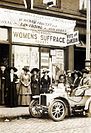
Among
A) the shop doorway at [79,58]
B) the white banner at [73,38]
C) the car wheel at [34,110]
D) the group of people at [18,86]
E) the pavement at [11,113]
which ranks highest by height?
the white banner at [73,38]

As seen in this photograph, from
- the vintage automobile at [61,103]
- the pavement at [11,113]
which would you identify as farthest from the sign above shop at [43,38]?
the vintage automobile at [61,103]

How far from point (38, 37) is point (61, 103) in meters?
6.52

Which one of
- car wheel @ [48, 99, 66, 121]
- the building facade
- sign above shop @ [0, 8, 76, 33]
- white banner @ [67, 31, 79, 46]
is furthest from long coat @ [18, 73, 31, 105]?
car wheel @ [48, 99, 66, 121]

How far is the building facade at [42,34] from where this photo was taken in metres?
17.9

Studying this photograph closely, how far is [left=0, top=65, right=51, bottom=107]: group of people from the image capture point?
17.2 meters

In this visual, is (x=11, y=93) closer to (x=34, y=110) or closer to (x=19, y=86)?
(x=19, y=86)

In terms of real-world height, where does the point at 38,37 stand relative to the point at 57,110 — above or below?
above

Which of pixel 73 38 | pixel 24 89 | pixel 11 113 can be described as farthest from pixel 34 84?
pixel 11 113

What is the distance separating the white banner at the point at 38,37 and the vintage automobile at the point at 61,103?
503cm

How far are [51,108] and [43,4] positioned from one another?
7.86 meters

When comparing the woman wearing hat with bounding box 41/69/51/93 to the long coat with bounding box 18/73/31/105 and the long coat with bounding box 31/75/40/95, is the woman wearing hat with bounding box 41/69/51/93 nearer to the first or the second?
the long coat with bounding box 31/75/40/95

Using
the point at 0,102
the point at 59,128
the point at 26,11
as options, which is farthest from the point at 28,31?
the point at 59,128

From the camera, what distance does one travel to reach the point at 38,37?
1916 cm

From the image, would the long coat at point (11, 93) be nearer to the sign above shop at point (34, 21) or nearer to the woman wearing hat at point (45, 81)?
the woman wearing hat at point (45, 81)
